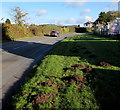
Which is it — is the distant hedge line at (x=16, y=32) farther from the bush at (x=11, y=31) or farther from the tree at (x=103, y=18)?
the tree at (x=103, y=18)

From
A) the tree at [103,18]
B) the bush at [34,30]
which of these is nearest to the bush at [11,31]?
the bush at [34,30]

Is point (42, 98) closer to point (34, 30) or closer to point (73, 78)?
point (73, 78)

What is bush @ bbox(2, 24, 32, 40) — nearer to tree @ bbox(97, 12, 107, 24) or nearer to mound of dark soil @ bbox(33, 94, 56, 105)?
mound of dark soil @ bbox(33, 94, 56, 105)

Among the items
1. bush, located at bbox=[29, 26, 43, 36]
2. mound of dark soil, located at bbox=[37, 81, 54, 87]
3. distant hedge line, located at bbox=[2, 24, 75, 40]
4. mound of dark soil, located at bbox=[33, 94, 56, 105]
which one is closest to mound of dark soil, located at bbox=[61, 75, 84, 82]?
mound of dark soil, located at bbox=[37, 81, 54, 87]

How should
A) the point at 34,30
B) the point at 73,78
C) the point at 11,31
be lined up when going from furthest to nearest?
the point at 34,30, the point at 11,31, the point at 73,78

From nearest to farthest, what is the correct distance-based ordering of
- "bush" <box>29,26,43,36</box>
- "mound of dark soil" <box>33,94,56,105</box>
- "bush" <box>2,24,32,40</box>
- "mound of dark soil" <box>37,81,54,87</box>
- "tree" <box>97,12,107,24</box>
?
"mound of dark soil" <box>33,94,56,105</box> → "mound of dark soil" <box>37,81,54,87</box> → "bush" <box>2,24,32,40</box> → "bush" <box>29,26,43,36</box> → "tree" <box>97,12,107,24</box>

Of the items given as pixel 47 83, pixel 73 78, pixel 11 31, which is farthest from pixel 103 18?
pixel 47 83

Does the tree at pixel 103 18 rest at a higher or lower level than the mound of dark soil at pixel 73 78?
higher

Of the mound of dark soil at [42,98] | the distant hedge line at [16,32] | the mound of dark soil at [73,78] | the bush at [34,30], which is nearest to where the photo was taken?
the mound of dark soil at [42,98]

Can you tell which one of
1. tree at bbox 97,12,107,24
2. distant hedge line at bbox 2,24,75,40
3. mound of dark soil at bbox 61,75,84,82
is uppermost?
tree at bbox 97,12,107,24

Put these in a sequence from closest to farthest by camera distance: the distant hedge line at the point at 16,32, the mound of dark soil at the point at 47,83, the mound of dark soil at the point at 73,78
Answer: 1. the mound of dark soil at the point at 47,83
2. the mound of dark soil at the point at 73,78
3. the distant hedge line at the point at 16,32

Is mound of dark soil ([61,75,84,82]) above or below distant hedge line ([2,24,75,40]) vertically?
below

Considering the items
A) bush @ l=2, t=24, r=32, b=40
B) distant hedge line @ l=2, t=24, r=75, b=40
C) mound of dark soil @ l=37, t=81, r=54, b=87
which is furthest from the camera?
distant hedge line @ l=2, t=24, r=75, b=40

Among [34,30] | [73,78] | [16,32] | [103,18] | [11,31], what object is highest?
[103,18]
